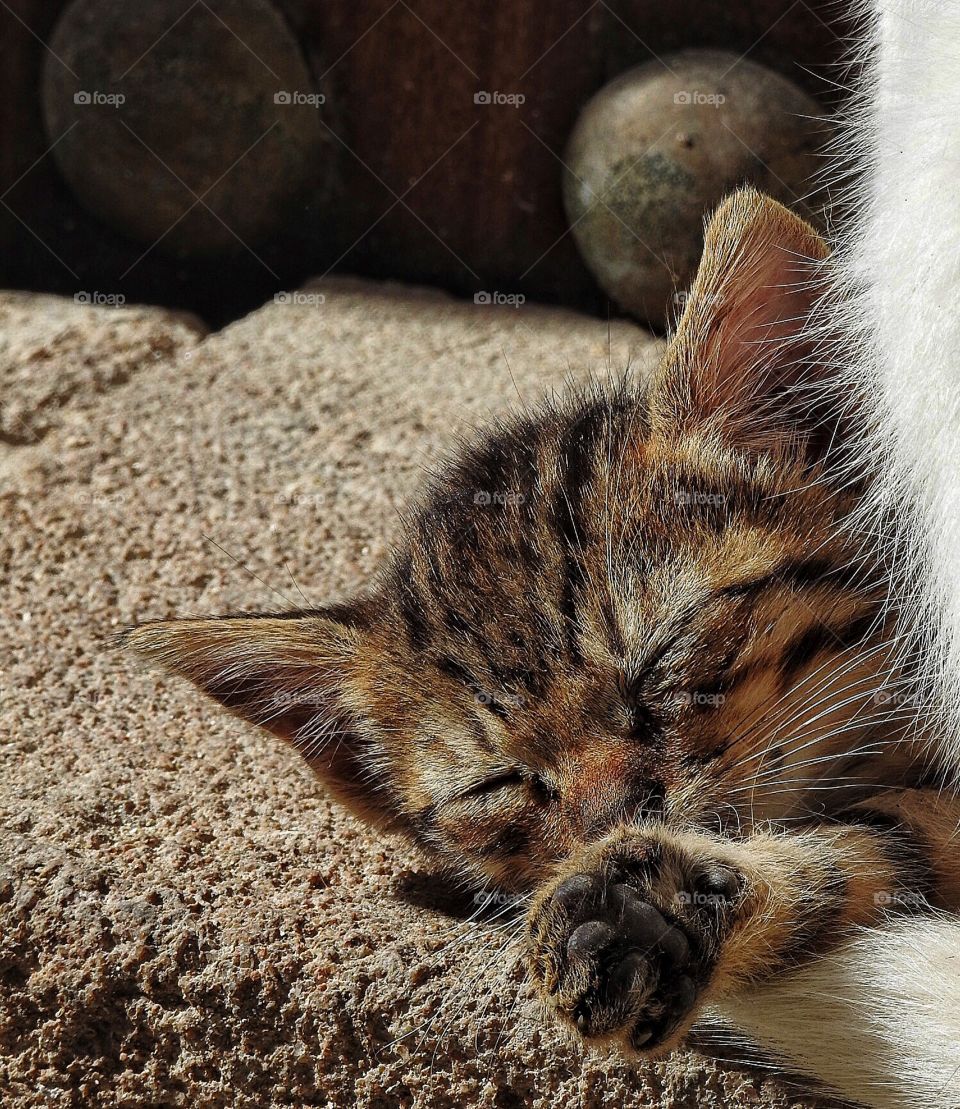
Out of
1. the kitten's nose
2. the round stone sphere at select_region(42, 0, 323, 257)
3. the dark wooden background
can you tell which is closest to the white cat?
the kitten's nose

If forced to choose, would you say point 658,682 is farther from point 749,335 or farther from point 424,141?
point 424,141

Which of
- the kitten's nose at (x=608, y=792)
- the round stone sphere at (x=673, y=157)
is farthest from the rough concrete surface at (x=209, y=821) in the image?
the round stone sphere at (x=673, y=157)

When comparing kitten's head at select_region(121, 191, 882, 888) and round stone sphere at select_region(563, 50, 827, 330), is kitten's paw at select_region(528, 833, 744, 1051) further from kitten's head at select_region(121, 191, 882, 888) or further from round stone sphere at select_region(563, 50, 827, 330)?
round stone sphere at select_region(563, 50, 827, 330)

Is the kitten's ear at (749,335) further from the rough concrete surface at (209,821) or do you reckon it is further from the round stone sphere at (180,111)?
the round stone sphere at (180,111)

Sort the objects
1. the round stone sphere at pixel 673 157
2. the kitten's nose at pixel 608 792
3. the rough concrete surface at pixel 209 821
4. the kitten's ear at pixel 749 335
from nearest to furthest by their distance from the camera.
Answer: the kitten's nose at pixel 608 792
the rough concrete surface at pixel 209 821
the kitten's ear at pixel 749 335
the round stone sphere at pixel 673 157

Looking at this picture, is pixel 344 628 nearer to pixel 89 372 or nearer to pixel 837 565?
pixel 837 565

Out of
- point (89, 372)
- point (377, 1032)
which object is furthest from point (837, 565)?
point (89, 372)
